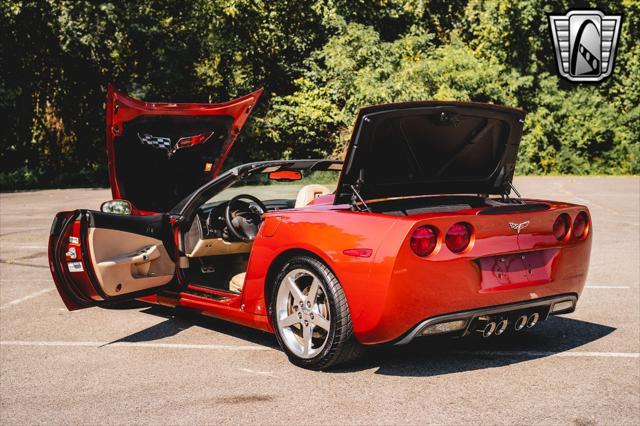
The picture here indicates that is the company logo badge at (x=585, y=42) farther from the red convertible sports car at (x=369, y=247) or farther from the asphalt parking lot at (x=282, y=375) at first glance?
the red convertible sports car at (x=369, y=247)

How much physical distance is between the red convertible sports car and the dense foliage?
2200 centimetres

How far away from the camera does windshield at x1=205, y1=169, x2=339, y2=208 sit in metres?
5.79

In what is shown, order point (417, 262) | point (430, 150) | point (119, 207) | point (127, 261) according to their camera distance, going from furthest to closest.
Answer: point (119, 207) → point (127, 261) → point (430, 150) → point (417, 262)

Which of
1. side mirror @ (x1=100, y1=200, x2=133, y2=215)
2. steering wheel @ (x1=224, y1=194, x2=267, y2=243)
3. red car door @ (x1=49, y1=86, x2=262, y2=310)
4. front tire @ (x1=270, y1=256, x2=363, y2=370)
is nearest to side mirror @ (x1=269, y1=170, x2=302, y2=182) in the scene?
steering wheel @ (x1=224, y1=194, x2=267, y2=243)

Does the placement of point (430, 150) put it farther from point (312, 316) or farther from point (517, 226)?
point (312, 316)

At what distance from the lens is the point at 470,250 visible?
170 inches

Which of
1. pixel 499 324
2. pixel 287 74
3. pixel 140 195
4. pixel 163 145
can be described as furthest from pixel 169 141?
pixel 287 74

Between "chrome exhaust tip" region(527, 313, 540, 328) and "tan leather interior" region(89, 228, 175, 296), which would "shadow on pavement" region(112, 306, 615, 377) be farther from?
"tan leather interior" region(89, 228, 175, 296)

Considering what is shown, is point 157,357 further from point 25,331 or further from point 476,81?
point 476,81

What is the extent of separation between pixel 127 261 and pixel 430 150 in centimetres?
221

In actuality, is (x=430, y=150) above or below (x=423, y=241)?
above

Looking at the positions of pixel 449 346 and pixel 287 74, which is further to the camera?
pixel 287 74

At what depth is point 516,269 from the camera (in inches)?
178

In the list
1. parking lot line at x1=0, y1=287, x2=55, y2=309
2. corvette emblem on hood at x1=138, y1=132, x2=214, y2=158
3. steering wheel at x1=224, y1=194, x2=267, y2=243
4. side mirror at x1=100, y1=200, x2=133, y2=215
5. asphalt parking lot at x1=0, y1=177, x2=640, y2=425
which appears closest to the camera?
asphalt parking lot at x1=0, y1=177, x2=640, y2=425
